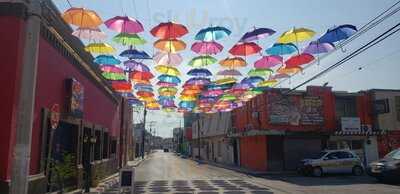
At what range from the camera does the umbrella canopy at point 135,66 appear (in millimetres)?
19761

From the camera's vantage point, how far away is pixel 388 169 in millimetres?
21766

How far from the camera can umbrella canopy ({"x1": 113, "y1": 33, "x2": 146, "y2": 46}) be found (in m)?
16.1

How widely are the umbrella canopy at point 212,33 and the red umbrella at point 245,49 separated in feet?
2.44

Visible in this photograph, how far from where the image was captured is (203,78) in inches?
907

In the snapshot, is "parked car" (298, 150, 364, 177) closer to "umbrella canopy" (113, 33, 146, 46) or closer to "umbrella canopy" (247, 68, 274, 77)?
"umbrella canopy" (247, 68, 274, 77)

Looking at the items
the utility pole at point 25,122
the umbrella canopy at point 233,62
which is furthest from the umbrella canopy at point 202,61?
the utility pole at point 25,122

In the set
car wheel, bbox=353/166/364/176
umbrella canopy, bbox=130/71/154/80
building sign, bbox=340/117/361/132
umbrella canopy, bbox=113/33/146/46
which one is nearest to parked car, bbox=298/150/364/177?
car wheel, bbox=353/166/364/176

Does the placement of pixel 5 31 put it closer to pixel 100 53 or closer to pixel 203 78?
pixel 100 53

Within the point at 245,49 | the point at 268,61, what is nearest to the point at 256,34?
the point at 245,49

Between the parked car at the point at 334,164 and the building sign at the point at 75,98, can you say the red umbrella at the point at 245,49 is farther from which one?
the parked car at the point at 334,164

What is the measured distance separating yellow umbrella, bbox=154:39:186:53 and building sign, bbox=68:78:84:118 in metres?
3.43

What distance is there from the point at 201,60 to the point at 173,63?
1.41 m

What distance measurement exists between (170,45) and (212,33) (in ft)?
5.19

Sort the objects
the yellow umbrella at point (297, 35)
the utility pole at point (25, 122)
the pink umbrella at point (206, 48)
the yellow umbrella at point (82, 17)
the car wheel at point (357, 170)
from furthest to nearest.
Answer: the car wheel at point (357, 170)
the pink umbrella at point (206, 48)
the yellow umbrella at point (297, 35)
the yellow umbrella at point (82, 17)
the utility pole at point (25, 122)
